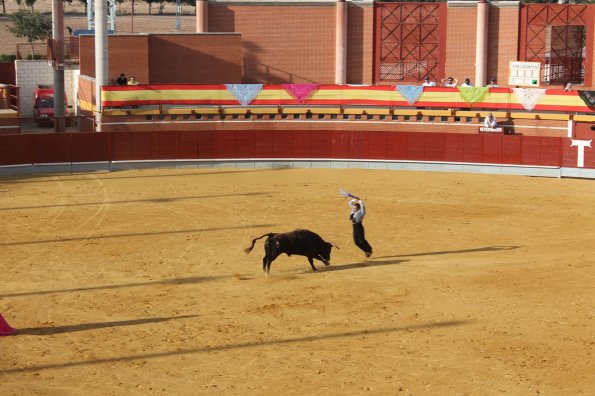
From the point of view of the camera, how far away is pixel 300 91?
42625mm

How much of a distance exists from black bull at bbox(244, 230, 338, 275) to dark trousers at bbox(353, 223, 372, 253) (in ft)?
3.48

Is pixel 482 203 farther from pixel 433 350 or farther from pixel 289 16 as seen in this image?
pixel 289 16

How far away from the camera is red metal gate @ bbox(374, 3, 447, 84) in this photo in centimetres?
4892

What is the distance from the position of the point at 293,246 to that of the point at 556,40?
32.2 metres

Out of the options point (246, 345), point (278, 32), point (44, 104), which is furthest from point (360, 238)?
point (44, 104)

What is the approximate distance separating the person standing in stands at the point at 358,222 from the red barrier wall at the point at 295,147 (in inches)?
644

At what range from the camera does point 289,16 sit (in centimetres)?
4925

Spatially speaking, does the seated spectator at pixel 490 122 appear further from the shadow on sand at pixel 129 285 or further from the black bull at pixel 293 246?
the shadow on sand at pixel 129 285

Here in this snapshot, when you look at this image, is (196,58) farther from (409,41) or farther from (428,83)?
(428,83)

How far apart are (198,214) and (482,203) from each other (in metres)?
8.59

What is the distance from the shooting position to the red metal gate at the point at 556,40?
48.3 meters

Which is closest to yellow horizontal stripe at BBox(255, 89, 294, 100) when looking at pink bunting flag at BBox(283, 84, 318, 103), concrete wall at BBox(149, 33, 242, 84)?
pink bunting flag at BBox(283, 84, 318, 103)

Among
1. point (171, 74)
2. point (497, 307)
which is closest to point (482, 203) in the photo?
point (497, 307)

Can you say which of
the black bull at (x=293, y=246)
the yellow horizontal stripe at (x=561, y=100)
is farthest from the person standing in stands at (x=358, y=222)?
the yellow horizontal stripe at (x=561, y=100)
